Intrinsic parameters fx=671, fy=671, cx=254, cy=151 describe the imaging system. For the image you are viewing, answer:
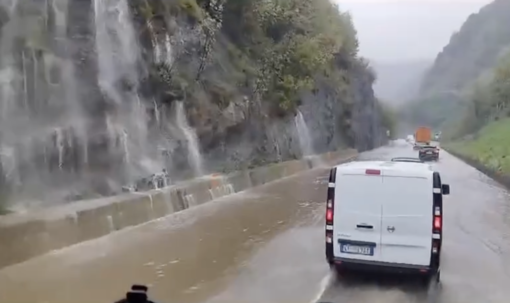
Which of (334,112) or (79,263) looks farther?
(334,112)

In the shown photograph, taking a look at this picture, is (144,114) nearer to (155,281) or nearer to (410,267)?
(155,281)

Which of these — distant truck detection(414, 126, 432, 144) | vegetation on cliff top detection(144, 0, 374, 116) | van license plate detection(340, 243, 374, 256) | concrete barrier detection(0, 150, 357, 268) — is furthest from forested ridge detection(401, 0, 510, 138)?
van license plate detection(340, 243, 374, 256)

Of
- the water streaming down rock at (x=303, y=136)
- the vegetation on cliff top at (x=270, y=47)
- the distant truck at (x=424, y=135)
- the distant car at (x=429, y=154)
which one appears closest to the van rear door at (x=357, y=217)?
the vegetation on cliff top at (x=270, y=47)

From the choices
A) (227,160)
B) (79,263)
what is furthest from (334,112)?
(79,263)

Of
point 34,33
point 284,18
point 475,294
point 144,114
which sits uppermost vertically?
point 284,18

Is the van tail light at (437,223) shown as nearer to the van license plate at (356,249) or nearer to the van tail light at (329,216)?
the van license plate at (356,249)

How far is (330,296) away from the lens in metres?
9.46

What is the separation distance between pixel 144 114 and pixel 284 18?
18.3 metres

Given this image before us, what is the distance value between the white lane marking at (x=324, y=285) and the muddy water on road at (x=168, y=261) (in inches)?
8.8

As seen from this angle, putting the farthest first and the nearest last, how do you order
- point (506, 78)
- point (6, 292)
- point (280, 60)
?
1. point (506, 78)
2. point (280, 60)
3. point (6, 292)

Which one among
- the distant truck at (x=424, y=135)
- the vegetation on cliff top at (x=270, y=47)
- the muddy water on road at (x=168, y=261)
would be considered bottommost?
the muddy water on road at (x=168, y=261)

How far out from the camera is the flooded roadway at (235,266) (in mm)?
9547

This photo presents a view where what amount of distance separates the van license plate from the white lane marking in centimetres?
59

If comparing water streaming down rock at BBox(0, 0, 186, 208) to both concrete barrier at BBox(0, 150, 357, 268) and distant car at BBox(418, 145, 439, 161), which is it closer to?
concrete barrier at BBox(0, 150, 357, 268)
